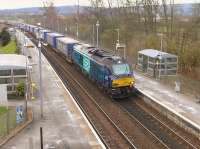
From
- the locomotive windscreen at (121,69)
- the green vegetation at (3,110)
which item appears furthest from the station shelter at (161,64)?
the green vegetation at (3,110)

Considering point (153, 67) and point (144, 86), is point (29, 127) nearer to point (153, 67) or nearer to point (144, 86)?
point (144, 86)

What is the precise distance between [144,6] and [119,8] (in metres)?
7.87

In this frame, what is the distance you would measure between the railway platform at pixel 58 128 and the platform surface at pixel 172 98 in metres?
5.45

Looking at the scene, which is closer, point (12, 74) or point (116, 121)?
point (116, 121)

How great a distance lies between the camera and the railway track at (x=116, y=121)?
20188mm

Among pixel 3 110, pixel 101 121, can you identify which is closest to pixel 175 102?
pixel 101 121

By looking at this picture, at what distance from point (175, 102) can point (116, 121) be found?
4.55 meters

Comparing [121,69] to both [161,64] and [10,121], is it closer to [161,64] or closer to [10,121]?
[161,64]

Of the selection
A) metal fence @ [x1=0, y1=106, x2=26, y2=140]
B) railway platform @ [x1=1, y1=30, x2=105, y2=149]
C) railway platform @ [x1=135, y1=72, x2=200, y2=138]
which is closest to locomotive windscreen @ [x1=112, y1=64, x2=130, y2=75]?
railway platform @ [x1=135, y1=72, x2=200, y2=138]

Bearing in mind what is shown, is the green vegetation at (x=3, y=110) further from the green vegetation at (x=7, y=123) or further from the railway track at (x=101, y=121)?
the railway track at (x=101, y=121)

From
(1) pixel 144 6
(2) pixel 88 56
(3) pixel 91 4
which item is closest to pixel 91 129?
(2) pixel 88 56

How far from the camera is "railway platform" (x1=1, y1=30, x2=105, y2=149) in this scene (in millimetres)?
19234

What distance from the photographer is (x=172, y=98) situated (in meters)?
27.4

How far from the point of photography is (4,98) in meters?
25.4
